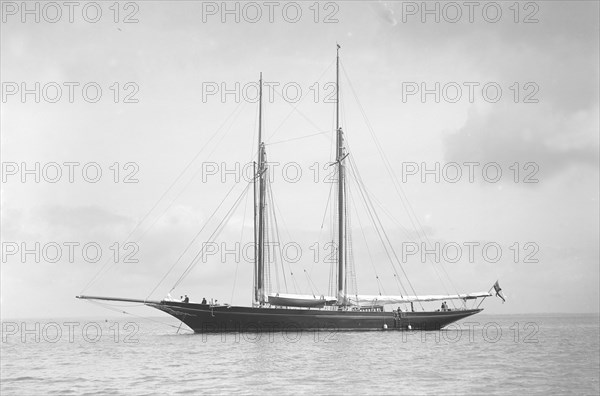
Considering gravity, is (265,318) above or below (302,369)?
above

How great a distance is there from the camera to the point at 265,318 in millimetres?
61312

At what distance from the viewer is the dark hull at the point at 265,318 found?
198 feet

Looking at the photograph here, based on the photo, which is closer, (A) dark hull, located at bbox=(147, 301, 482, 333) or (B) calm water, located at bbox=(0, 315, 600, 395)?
(B) calm water, located at bbox=(0, 315, 600, 395)

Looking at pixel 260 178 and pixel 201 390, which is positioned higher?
pixel 260 178

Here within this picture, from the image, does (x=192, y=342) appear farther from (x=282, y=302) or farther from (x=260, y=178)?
(x=260, y=178)

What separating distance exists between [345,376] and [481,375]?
7.59 metres

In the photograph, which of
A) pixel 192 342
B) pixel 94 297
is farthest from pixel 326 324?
pixel 94 297

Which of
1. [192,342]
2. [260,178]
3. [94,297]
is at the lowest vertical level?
[192,342]

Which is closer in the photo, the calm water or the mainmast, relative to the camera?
the calm water

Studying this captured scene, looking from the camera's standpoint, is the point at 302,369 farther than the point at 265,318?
No

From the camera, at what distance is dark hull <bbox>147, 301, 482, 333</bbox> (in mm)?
60438

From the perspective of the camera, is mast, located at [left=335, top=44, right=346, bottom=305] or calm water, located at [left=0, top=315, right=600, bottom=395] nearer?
calm water, located at [left=0, top=315, right=600, bottom=395]

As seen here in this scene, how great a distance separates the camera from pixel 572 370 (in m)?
39.2

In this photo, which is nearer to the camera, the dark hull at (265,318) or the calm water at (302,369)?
the calm water at (302,369)
